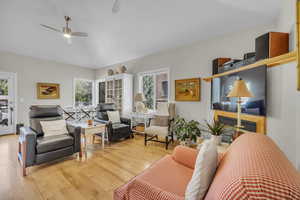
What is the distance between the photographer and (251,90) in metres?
2.04

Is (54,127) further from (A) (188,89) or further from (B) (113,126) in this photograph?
(A) (188,89)

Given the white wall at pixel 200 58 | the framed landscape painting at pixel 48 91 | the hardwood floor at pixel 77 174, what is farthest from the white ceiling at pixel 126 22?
the hardwood floor at pixel 77 174

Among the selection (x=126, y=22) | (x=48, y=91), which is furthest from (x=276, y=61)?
(x=48, y=91)

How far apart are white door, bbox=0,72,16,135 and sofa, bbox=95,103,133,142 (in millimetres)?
2896

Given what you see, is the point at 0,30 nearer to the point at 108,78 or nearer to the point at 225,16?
the point at 108,78

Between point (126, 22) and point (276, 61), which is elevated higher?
point (126, 22)

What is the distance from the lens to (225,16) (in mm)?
2508

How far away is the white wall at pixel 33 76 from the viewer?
168 inches

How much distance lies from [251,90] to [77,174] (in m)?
2.95

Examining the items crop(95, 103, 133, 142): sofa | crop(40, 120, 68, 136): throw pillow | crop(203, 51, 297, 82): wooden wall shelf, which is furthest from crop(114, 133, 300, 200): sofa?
crop(95, 103, 133, 142): sofa

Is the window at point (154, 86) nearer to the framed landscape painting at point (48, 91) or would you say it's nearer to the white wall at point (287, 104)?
the white wall at point (287, 104)

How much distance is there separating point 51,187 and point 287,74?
3.35 metres

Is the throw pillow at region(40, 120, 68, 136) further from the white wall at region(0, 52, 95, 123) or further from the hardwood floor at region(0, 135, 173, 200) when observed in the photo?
the white wall at region(0, 52, 95, 123)

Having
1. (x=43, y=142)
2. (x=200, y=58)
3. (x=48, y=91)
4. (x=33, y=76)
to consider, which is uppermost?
A: (x=200, y=58)
